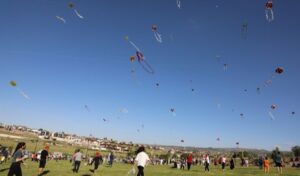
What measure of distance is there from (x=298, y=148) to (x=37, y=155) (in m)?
121

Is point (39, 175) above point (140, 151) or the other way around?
the other way around

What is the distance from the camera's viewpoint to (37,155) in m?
44.1

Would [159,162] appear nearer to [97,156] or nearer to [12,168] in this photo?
[97,156]

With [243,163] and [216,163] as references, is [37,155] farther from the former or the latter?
[243,163]

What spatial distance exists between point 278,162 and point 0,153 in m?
31.0

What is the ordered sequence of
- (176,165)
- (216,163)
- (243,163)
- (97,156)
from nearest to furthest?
(97,156) → (176,165) → (216,163) → (243,163)

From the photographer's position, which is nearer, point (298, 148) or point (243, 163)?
point (243, 163)

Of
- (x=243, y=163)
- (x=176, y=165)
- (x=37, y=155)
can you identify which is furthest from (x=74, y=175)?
(x=243, y=163)

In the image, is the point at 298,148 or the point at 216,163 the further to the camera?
the point at 298,148

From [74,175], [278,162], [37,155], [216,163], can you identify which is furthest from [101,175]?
[216,163]

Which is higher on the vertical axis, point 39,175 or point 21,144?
point 21,144

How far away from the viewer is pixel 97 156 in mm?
28203

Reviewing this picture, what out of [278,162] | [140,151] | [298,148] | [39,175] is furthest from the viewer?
[298,148]

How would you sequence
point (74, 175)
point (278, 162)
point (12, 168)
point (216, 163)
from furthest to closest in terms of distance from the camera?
point (216, 163) < point (278, 162) < point (74, 175) < point (12, 168)
